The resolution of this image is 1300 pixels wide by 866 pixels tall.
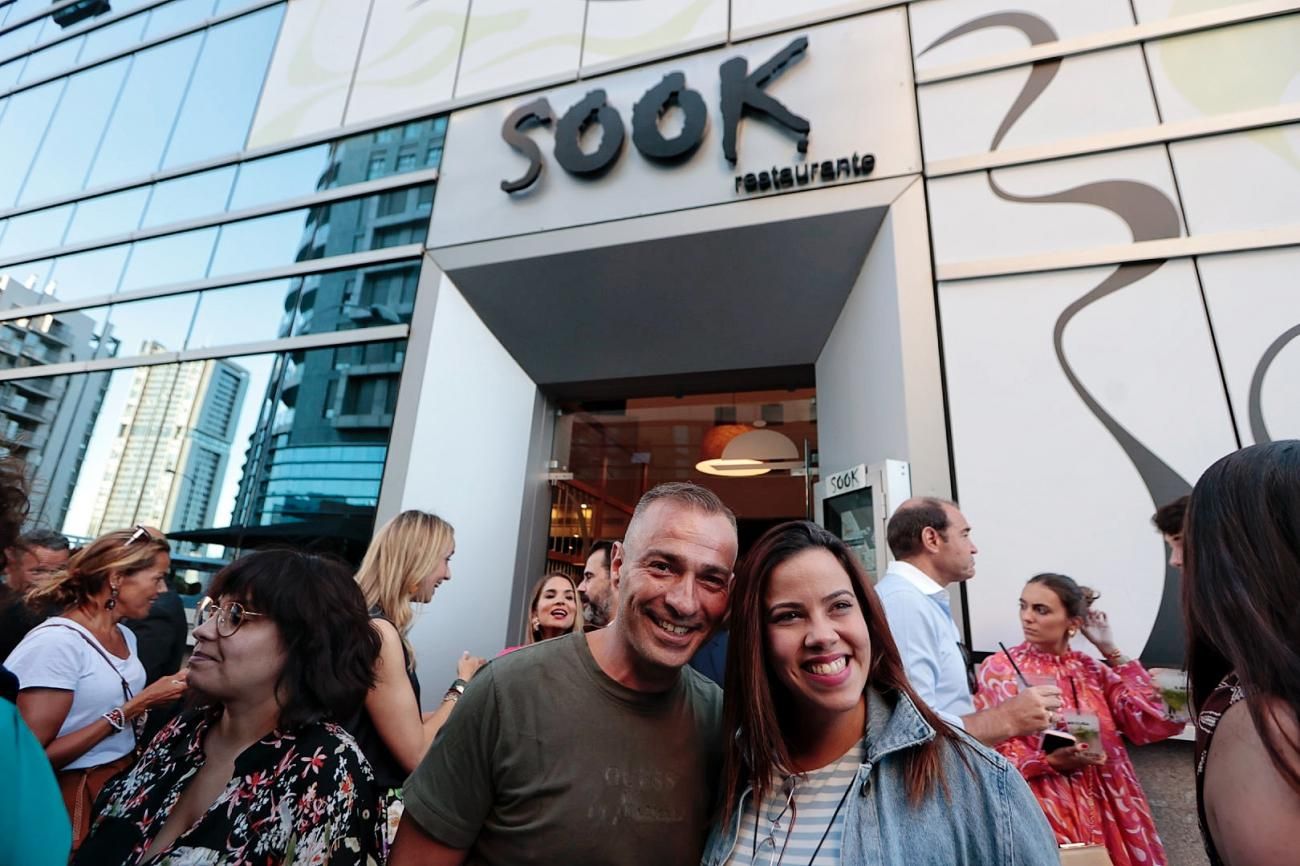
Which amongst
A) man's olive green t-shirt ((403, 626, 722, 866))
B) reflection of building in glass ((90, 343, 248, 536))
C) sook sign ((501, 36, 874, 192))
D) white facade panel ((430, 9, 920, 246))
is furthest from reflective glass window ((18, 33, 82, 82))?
man's olive green t-shirt ((403, 626, 722, 866))

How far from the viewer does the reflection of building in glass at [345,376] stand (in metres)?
5.93

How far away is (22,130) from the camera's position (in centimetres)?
1016

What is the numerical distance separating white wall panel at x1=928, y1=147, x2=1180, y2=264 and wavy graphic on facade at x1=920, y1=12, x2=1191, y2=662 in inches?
0.8

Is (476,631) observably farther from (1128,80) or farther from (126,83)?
(126,83)

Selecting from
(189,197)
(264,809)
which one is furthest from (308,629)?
(189,197)

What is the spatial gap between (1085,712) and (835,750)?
210 cm

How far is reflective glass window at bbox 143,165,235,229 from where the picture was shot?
7.69m

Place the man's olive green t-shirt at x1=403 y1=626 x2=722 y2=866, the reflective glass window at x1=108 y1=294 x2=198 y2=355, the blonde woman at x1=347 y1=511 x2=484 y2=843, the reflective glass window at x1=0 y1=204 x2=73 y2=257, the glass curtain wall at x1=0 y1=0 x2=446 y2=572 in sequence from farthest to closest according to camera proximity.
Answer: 1. the reflective glass window at x1=0 y1=204 x2=73 y2=257
2. the reflective glass window at x1=108 y1=294 x2=198 y2=355
3. the glass curtain wall at x1=0 y1=0 x2=446 y2=572
4. the blonde woman at x1=347 y1=511 x2=484 y2=843
5. the man's olive green t-shirt at x1=403 y1=626 x2=722 y2=866

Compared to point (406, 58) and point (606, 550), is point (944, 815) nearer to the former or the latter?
point (606, 550)

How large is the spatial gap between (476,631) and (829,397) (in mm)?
4247

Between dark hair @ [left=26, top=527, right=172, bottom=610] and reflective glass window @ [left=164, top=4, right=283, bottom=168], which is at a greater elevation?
reflective glass window @ [left=164, top=4, right=283, bottom=168]

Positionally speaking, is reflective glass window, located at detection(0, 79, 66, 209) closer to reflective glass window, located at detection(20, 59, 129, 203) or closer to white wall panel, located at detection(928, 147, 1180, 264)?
reflective glass window, located at detection(20, 59, 129, 203)

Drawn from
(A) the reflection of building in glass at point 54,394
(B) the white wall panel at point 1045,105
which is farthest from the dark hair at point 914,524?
(A) the reflection of building in glass at point 54,394

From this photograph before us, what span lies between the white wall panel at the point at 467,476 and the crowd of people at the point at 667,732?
140 inches
